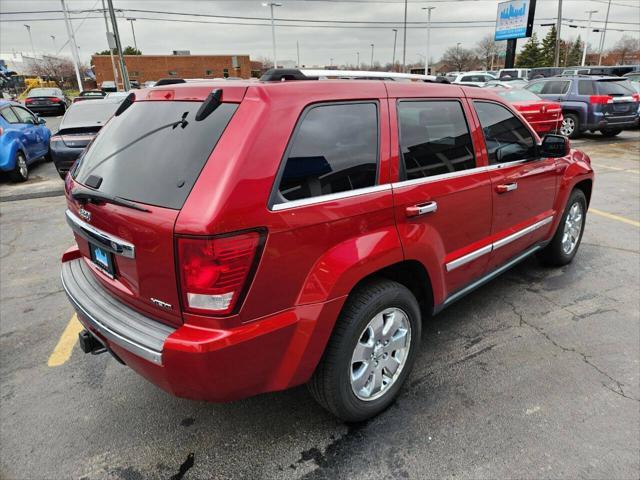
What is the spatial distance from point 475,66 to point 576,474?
82663 millimetres

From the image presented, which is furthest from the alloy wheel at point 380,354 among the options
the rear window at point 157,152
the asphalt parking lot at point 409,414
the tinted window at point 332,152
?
the rear window at point 157,152

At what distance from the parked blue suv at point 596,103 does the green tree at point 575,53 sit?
2734 inches

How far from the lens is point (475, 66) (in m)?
75.1

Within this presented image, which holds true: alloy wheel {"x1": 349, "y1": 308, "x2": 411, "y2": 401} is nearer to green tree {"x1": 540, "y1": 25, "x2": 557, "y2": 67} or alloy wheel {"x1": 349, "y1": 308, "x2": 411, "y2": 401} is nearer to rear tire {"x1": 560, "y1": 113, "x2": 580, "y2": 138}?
rear tire {"x1": 560, "y1": 113, "x2": 580, "y2": 138}

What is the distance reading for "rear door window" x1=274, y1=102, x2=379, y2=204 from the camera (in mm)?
2025

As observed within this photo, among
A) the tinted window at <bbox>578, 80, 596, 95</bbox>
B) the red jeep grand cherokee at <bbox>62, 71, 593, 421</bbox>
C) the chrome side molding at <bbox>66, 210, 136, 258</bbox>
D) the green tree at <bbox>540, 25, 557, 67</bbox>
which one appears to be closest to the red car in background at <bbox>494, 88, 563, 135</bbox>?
the tinted window at <bbox>578, 80, 596, 95</bbox>

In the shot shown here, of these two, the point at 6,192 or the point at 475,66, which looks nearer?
the point at 6,192

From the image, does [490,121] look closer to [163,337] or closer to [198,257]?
[198,257]

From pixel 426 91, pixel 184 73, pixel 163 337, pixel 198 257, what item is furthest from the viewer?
pixel 184 73

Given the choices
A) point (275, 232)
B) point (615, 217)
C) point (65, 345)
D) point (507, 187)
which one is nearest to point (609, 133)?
point (615, 217)

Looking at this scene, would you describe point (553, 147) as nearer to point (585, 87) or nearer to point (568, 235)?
point (568, 235)

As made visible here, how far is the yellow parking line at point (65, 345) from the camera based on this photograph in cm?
321

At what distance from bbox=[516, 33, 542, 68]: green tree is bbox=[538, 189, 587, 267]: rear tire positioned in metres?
73.1

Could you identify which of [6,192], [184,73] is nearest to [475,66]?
[184,73]
